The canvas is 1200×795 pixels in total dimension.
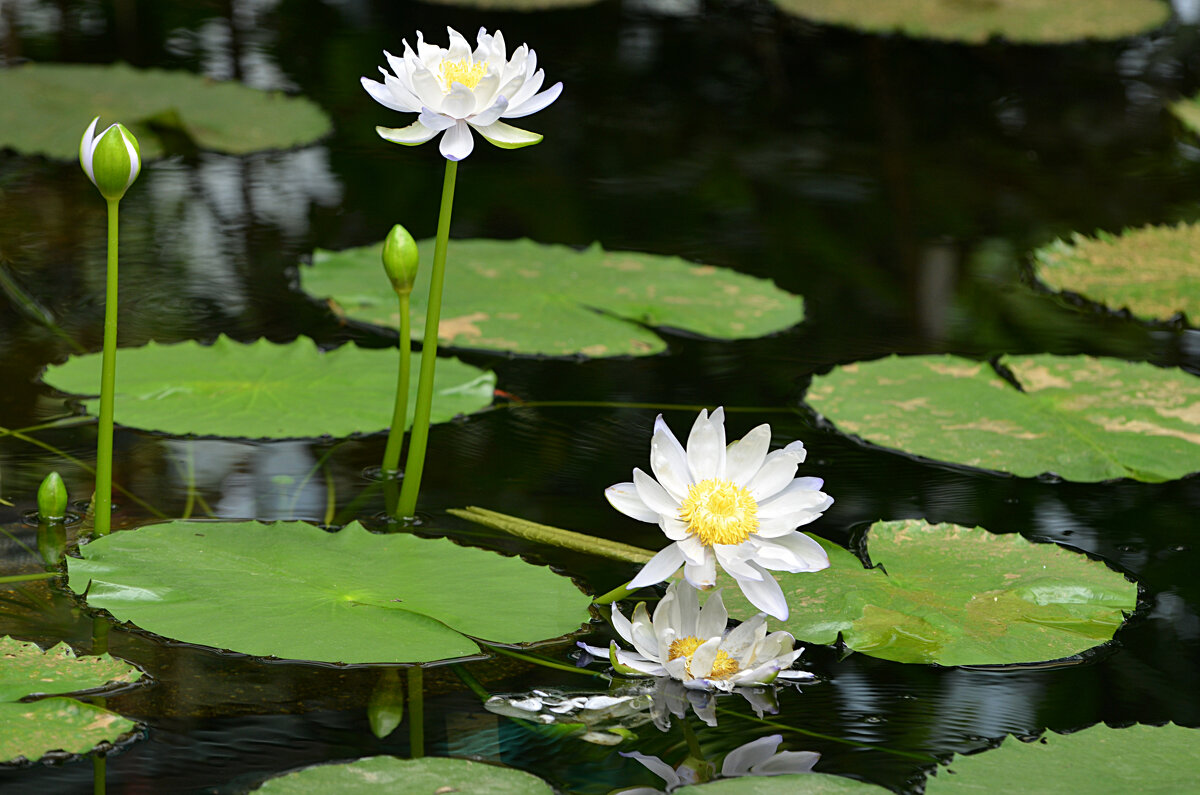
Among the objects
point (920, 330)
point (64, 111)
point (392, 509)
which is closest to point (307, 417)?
point (392, 509)

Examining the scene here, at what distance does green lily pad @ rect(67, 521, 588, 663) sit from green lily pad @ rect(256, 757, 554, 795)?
17cm

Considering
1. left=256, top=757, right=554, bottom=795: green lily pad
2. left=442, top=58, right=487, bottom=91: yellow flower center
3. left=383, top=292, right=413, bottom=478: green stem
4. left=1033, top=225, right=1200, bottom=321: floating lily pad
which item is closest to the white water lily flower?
left=442, top=58, right=487, bottom=91: yellow flower center

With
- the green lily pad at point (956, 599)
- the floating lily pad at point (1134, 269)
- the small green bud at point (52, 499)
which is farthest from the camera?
the floating lily pad at point (1134, 269)

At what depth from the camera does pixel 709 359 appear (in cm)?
245

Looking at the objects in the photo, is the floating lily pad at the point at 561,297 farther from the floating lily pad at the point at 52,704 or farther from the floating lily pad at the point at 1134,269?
the floating lily pad at the point at 52,704

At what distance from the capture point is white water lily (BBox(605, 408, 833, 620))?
4.33 ft

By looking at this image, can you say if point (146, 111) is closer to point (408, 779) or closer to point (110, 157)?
point (110, 157)

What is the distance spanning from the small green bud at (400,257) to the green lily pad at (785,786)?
816 mm

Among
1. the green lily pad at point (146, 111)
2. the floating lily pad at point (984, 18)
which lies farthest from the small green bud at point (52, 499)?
the floating lily pad at point (984, 18)

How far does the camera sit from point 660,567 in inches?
52.2

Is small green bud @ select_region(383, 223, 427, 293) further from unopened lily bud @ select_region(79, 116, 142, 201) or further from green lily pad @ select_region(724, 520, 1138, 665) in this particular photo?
green lily pad @ select_region(724, 520, 1138, 665)

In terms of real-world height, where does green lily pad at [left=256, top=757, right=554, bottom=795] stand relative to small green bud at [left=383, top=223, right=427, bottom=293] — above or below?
below

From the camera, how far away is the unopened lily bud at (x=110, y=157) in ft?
4.95

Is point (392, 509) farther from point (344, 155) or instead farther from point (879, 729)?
point (344, 155)
